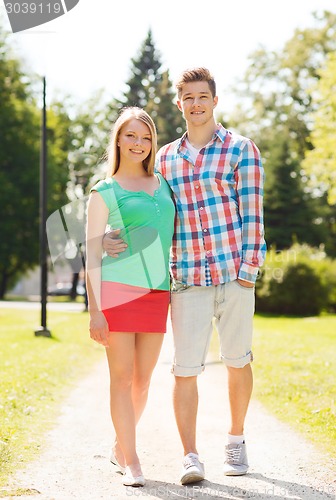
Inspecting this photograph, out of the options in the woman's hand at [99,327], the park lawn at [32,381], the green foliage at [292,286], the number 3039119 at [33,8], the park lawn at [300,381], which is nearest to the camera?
the woman's hand at [99,327]

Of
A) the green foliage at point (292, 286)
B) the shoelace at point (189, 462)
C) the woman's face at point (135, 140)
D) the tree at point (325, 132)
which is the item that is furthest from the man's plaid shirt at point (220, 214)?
the tree at point (325, 132)

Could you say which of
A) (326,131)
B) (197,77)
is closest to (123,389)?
(197,77)

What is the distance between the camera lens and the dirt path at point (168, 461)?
3.86 m

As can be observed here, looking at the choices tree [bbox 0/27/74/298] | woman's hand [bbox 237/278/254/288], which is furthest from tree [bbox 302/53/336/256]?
woman's hand [bbox 237/278/254/288]

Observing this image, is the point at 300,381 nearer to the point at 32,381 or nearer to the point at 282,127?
the point at 32,381

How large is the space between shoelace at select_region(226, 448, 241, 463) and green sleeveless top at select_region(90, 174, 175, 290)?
3.58 ft

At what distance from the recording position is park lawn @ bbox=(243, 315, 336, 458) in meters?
5.77

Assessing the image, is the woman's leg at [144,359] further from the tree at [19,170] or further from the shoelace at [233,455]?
the tree at [19,170]

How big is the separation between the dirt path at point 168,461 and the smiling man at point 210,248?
26 cm

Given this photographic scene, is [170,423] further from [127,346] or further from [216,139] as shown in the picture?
[216,139]

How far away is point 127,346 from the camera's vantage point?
4066 mm

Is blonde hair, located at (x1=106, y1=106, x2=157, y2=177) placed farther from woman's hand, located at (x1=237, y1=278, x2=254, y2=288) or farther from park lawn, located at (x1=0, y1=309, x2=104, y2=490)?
park lawn, located at (x1=0, y1=309, x2=104, y2=490)

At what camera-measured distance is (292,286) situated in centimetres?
2414

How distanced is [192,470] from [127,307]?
0.98m
